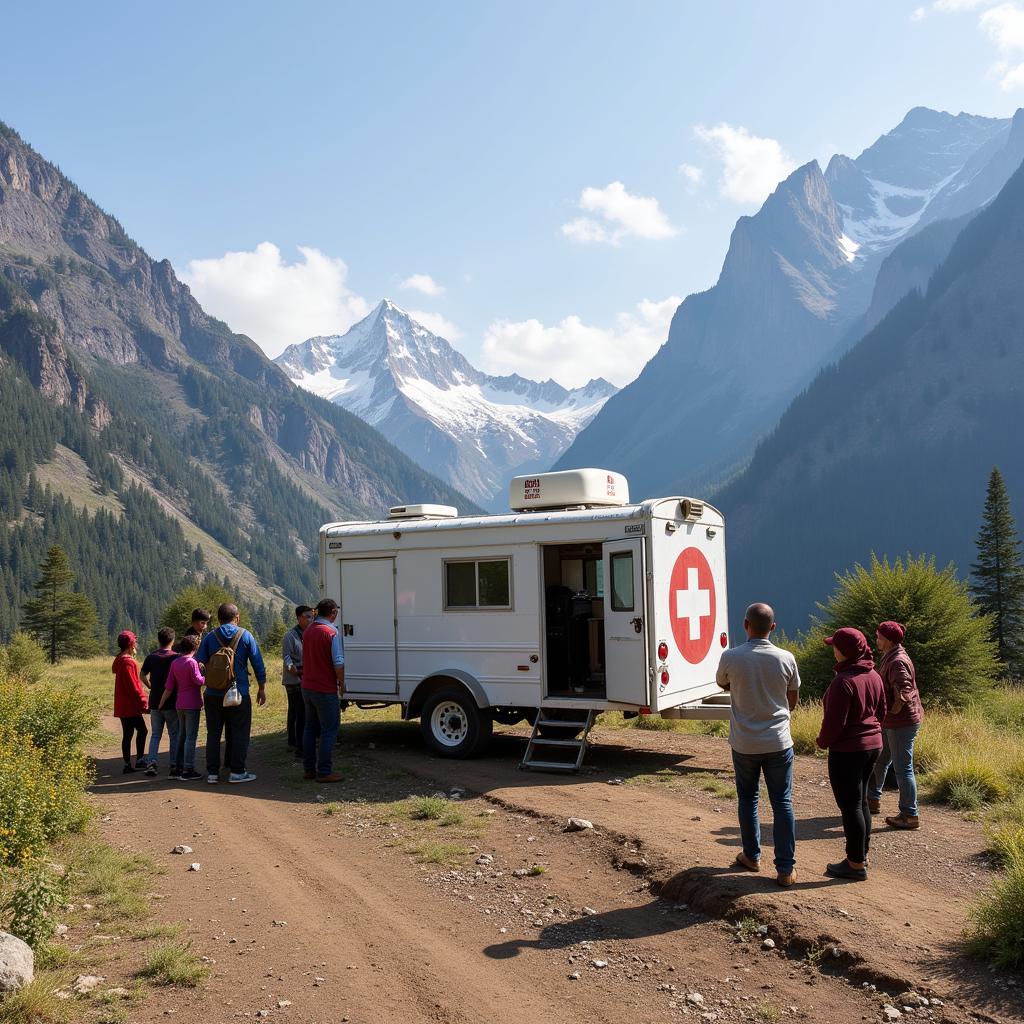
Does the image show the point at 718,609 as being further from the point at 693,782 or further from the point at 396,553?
the point at 396,553

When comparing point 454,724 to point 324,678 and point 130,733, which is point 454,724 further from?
point 130,733

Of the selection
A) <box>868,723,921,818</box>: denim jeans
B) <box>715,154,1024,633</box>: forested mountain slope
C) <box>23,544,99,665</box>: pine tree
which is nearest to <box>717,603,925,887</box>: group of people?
<box>868,723,921,818</box>: denim jeans

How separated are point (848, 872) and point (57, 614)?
6705 centimetres

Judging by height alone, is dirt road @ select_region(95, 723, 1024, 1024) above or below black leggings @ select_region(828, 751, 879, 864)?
below

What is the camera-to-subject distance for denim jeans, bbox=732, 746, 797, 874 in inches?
253

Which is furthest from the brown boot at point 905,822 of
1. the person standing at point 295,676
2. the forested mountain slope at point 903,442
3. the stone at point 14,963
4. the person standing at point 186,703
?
the forested mountain slope at point 903,442

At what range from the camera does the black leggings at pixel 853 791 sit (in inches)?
255

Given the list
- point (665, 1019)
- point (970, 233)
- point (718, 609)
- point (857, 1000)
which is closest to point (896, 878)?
point (857, 1000)

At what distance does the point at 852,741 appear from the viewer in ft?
21.2

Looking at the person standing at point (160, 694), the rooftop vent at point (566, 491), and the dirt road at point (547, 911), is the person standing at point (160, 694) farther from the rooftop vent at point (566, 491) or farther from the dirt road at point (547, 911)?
the rooftop vent at point (566, 491)

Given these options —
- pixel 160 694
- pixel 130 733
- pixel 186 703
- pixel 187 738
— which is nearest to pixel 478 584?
pixel 186 703

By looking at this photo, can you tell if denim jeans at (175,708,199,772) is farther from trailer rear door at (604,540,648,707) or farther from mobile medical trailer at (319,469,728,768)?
trailer rear door at (604,540,648,707)

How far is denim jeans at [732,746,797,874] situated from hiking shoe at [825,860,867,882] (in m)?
0.30

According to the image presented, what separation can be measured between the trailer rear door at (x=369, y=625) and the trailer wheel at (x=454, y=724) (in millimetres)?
680
